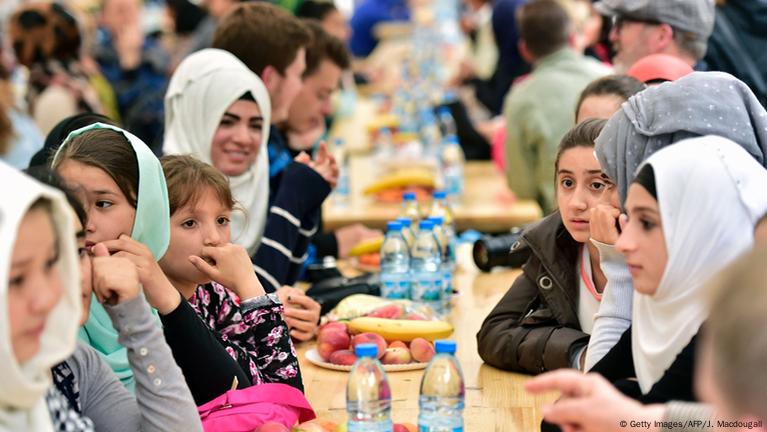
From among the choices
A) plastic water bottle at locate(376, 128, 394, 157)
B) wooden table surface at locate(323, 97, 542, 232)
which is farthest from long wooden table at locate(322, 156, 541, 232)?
plastic water bottle at locate(376, 128, 394, 157)

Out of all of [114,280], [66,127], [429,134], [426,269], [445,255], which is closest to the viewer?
[114,280]

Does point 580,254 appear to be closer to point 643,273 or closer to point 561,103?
point 643,273

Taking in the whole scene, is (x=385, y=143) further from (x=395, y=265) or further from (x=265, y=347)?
(x=265, y=347)

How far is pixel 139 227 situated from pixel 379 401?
647 millimetres

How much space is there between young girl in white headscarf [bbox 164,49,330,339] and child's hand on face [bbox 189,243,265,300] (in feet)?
3.31

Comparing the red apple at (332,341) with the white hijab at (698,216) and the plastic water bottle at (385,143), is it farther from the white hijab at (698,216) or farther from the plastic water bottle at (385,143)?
the plastic water bottle at (385,143)

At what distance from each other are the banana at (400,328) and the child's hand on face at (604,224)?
0.65 metres

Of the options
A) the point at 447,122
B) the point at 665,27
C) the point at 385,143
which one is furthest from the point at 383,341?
the point at 447,122

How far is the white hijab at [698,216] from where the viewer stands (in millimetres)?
1909

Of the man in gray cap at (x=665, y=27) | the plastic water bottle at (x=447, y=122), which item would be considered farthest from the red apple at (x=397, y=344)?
the plastic water bottle at (x=447, y=122)

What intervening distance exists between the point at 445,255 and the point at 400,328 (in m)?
0.78

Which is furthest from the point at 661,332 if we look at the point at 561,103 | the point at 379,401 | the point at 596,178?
the point at 561,103

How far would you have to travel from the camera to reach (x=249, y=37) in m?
4.11

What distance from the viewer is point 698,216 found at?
191 centimetres
